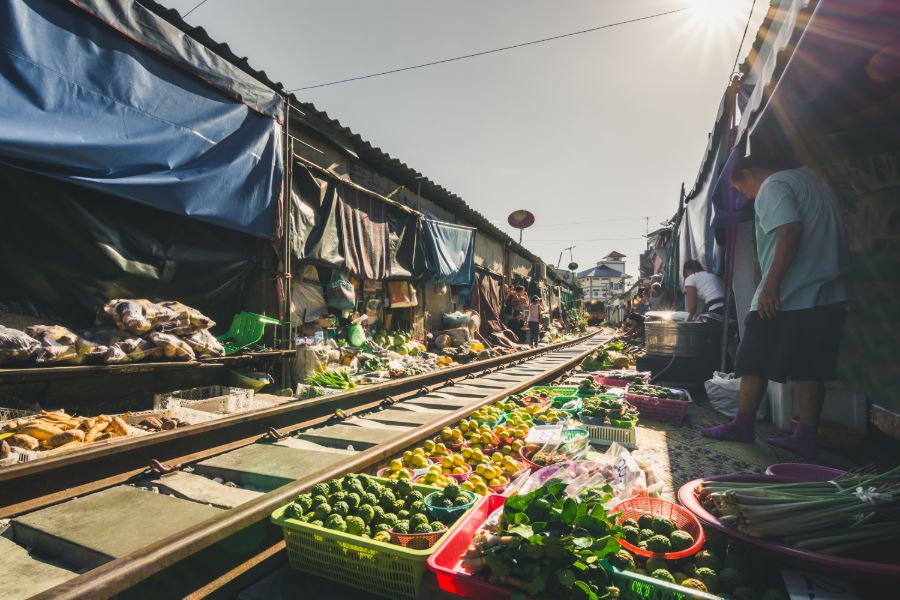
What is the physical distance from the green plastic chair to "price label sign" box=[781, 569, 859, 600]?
675cm

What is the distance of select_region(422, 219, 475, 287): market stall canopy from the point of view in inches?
489

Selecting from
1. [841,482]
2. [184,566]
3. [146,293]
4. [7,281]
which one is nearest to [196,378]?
[146,293]

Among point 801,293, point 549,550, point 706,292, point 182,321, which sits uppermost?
point 706,292

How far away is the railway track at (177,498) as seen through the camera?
1892 millimetres

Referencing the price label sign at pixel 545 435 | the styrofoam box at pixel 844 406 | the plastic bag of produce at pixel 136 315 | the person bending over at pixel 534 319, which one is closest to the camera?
the styrofoam box at pixel 844 406

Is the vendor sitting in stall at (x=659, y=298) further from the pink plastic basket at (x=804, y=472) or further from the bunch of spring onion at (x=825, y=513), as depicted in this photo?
the bunch of spring onion at (x=825, y=513)

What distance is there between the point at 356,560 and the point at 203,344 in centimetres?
490

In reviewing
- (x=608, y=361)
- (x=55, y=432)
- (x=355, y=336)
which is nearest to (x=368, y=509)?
(x=55, y=432)

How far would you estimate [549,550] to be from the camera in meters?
1.53

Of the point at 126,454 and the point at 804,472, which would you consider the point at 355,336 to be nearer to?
the point at 126,454

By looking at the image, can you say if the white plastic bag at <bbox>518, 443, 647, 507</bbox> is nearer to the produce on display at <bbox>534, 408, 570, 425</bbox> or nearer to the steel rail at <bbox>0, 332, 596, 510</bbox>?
the produce on display at <bbox>534, 408, 570, 425</bbox>

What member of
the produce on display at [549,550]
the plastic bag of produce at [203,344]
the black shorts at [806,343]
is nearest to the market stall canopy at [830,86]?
the black shorts at [806,343]

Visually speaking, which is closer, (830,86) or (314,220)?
(830,86)

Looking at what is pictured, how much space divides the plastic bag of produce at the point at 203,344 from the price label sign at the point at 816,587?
6225mm
